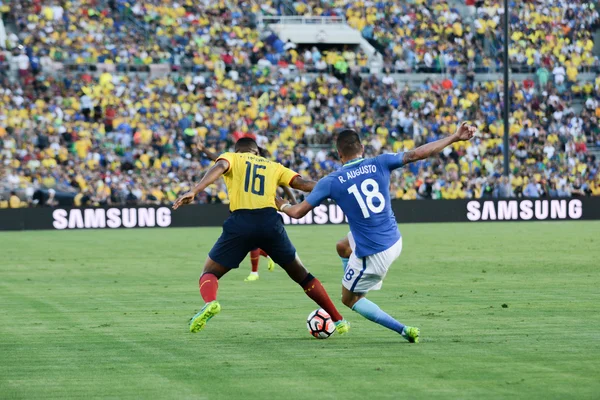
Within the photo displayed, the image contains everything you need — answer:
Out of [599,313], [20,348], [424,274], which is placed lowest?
[424,274]

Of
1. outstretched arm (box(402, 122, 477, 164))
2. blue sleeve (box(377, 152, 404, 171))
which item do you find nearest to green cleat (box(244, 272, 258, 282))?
blue sleeve (box(377, 152, 404, 171))

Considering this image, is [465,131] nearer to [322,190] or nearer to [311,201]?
[322,190]

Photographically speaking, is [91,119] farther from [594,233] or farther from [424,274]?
[424,274]

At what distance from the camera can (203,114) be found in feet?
124

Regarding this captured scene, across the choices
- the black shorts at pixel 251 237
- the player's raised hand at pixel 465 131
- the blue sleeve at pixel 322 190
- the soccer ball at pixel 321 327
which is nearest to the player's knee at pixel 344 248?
the black shorts at pixel 251 237

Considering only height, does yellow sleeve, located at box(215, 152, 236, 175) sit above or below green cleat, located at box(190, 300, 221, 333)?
above

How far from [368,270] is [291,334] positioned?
1.36 m

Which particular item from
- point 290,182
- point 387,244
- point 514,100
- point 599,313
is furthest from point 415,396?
point 514,100

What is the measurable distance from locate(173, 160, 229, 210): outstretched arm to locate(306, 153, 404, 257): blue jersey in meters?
1.03

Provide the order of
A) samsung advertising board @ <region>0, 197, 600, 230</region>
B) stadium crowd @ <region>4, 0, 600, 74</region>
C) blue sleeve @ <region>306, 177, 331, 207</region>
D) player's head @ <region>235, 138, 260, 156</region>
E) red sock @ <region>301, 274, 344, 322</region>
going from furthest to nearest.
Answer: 1. stadium crowd @ <region>4, 0, 600, 74</region>
2. samsung advertising board @ <region>0, 197, 600, 230</region>
3. player's head @ <region>235, 138, 260, 156</region>
4. red sock @ <region>301, 274, 344, 322</region>
5. blue sleeve @ <region>306, 177, 331, 207</region>

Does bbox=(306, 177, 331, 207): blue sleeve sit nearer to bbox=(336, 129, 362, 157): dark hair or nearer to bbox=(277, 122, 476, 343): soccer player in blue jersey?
bbox=(277, 122, 476, 343): soccer player in blue jersey

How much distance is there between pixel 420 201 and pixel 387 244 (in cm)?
2634

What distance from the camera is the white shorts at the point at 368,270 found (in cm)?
984

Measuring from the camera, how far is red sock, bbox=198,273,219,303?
33.9 ft
